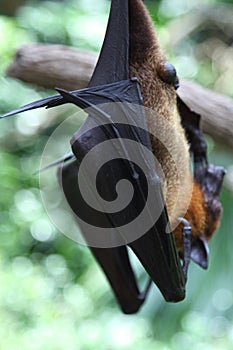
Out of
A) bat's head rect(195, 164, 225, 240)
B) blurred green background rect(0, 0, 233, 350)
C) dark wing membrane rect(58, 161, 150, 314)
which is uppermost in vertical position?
bat's head rect(195, 164, 225, 240)

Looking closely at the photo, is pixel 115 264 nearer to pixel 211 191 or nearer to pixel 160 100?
pixel 211 191

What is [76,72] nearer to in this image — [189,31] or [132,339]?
[132,339]

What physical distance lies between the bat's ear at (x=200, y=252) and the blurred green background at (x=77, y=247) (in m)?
0.81

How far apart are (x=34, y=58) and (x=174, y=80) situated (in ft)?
3.02

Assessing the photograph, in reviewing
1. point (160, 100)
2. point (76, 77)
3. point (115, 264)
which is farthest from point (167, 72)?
point (76, 77)

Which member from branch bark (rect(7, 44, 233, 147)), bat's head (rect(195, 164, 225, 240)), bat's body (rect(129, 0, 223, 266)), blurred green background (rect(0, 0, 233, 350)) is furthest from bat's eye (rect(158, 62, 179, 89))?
blurred green background (rect(0, 0, 233, 350))

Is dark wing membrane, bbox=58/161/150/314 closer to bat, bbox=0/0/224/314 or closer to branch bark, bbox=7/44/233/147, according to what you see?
bat, bbox=0/0/224/314

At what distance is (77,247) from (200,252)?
209 cm

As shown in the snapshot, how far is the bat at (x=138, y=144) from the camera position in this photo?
0.82 m

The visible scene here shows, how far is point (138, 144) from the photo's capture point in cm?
83

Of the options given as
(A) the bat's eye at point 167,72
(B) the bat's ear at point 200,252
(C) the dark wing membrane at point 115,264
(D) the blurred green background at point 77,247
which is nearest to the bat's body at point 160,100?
(A) the bat's eye at point 167,72

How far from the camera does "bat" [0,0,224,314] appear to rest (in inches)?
32.4

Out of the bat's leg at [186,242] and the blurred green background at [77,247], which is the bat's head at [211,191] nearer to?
the bat's leg at [186,242]

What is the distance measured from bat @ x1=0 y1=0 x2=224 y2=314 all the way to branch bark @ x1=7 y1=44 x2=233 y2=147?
66 cm
